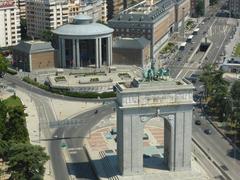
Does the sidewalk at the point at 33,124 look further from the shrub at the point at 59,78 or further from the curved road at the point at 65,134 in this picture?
the shrub at the point at 59,78

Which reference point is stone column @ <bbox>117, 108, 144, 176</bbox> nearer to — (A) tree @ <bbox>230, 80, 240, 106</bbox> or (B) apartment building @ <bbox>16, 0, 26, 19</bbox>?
(A) tree @ <bbox>230, 80, 240, 106</bbox>

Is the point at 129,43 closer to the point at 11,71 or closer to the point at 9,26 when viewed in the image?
the point at 11,71

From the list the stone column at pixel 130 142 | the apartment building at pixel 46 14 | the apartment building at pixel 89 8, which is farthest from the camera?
the apartment building at pixel 89 8

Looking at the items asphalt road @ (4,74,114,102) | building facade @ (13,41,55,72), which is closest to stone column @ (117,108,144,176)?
asphalt road @ (4,74,114,102)

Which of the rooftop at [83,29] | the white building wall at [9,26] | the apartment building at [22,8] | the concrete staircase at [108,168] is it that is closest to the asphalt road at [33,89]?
the rooftop at [83,29]

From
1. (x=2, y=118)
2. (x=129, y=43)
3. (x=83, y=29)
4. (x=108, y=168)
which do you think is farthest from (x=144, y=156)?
(x=129, y=43)

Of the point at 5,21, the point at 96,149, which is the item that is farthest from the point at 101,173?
the point at 5,21

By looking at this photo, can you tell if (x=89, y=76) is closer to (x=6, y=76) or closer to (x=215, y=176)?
(x=6, y=76)
